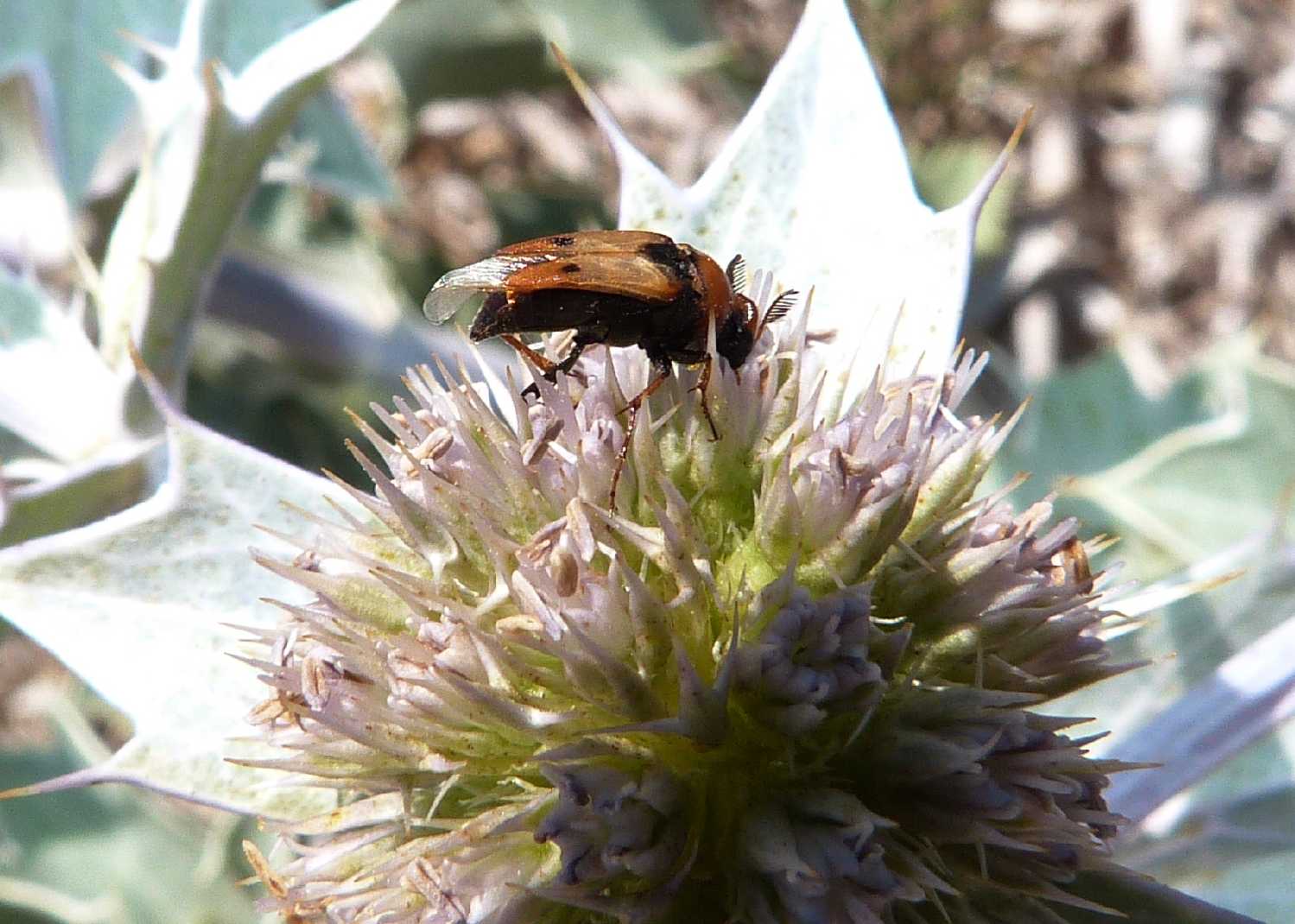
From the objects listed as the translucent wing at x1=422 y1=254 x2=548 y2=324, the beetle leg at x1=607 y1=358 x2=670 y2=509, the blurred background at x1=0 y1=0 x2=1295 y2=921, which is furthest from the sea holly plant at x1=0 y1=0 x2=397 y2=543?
the beetle leg at x1=607 y1=358 x2=670 y2=509

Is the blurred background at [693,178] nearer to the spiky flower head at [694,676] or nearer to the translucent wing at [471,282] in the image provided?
the spiky flower head at [694,676]

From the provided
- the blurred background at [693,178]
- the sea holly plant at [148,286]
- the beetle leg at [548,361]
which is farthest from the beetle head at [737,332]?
the sea holly plant at [148,286]

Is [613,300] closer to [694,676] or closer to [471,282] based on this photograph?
[471,282]

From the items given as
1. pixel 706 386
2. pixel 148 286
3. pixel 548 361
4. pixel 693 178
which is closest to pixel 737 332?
pixel 706 386

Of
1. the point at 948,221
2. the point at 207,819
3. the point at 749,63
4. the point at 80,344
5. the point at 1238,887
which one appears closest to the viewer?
the point at 948,221

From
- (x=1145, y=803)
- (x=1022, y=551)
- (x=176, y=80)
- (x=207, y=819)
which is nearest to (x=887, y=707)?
(x=1022, y=551)

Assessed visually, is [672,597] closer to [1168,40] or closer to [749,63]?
[749,63]
